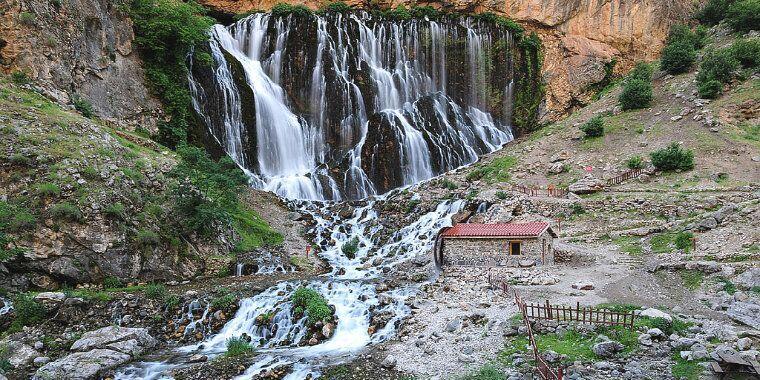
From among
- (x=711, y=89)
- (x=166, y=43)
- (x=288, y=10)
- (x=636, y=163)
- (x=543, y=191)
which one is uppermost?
(x=288, y=10)

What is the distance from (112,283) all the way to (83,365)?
6744mm

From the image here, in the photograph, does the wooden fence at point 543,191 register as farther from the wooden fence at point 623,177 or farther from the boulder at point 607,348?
the boulder at point 607,348

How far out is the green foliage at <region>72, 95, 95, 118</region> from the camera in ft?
91.4

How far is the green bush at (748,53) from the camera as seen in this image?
138ft

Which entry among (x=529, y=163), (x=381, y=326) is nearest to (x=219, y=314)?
(x=381, y=326)

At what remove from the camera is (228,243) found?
2706cm

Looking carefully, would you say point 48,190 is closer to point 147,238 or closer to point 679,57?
point 147,238

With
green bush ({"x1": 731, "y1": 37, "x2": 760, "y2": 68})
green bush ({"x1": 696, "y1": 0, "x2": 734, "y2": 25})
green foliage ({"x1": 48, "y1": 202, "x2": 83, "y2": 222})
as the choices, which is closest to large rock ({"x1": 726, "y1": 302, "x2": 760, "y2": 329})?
green foliage ({"x1": 48, "y1": 202, "x2": 83, "y2": 222})

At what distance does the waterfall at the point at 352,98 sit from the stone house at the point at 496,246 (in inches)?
622

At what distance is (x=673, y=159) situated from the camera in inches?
1350

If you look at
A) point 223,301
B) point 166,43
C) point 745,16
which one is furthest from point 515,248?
point 745,16

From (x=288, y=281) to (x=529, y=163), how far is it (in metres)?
25.1

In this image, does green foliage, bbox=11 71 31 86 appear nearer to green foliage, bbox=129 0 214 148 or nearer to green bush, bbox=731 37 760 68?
green foliage, bbox=129 0 214 148

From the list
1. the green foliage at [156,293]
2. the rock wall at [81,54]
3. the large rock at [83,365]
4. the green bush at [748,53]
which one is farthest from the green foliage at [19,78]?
the green bush at [748,53]
